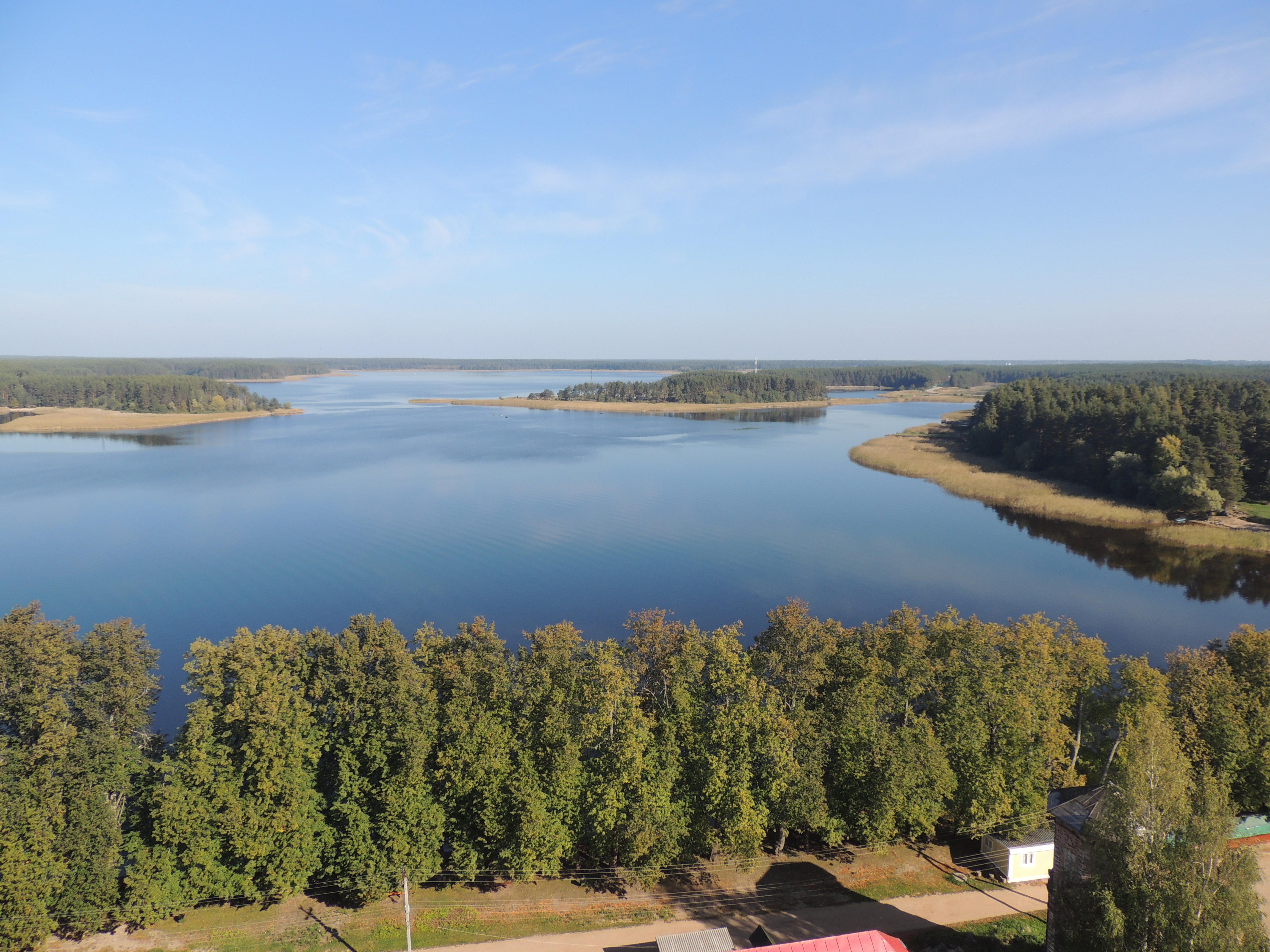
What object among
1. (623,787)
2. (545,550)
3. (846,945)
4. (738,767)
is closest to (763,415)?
(545,550)

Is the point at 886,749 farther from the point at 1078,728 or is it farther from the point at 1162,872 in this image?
the point at 1162,872

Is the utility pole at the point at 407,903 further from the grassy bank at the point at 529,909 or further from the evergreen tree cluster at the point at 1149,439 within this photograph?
the evergreen tree cluster at the point at 1149,439

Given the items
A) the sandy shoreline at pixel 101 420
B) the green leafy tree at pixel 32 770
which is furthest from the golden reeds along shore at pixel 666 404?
the green leafy tree at pixel 32 770

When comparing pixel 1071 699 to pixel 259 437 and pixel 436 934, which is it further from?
pixel 259 437

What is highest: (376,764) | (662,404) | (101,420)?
(662,404)

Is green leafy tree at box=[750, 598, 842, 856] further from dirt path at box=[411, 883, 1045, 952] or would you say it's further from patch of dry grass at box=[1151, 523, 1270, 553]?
patch of dry grass at box=[1151, 523, 1270, 553]

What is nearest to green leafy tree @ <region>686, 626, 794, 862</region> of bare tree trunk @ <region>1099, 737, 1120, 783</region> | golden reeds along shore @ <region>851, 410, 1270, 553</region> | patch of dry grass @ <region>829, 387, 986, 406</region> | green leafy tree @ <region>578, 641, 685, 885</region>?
green leafy tree @ <region>578, 641, 685, 885</region>
